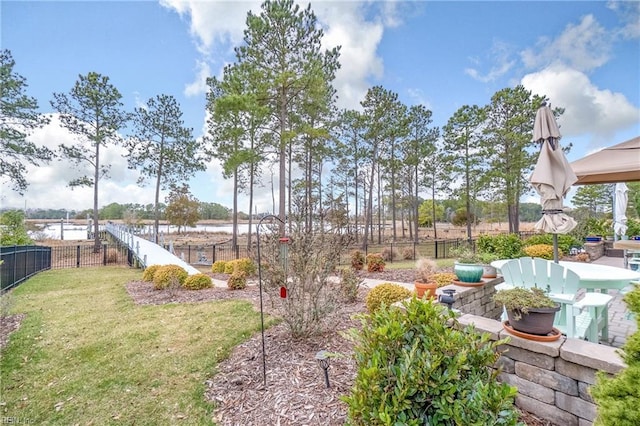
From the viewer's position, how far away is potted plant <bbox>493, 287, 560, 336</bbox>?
2.13 metres

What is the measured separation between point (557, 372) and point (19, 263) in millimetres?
12315

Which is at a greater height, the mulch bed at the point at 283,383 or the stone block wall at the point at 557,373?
the stone block wall at the point at 557,373

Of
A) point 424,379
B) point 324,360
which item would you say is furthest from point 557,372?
point 324,360

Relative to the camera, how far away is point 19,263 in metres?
8.27

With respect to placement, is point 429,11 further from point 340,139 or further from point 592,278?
point 340,139

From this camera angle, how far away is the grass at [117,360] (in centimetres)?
256

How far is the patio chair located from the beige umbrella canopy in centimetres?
242

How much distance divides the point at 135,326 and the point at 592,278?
6321 millimetres

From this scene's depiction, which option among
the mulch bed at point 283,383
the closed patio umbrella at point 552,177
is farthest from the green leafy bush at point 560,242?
the mulch bed at point 283,383

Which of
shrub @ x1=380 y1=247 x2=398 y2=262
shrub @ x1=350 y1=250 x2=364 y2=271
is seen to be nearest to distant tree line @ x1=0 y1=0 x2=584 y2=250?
shrub @ x1=350 y1=250 x2=364 y2=271

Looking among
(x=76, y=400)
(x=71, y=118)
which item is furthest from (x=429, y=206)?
(x=76, y=400)

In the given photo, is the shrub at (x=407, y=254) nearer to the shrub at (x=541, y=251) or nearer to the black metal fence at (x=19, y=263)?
the shrub at (x=541, y=251)

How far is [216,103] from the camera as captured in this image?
32.3ft

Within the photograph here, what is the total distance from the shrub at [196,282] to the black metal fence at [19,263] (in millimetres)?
3509
